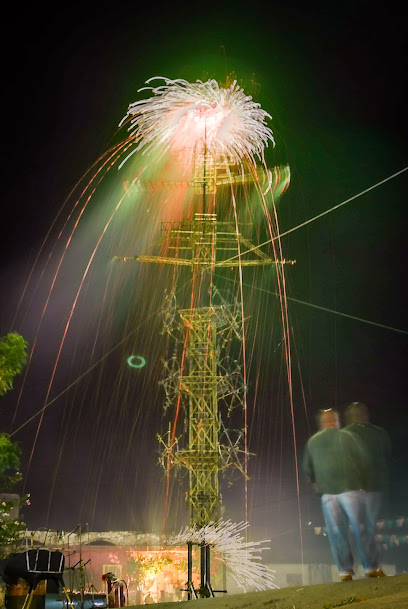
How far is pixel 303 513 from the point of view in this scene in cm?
3133

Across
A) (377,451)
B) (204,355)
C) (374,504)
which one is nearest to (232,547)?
(204,355)

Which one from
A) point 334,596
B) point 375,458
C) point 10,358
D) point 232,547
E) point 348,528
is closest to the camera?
point 334,596

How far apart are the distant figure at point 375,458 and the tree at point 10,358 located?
32.2ft

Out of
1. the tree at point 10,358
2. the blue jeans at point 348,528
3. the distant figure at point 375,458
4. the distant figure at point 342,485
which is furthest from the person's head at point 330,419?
the tree at point 10,358

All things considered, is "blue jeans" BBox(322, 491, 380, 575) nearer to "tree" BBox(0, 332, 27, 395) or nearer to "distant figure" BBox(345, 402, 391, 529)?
"distant figure" BBox(345, 402, 391, 529)

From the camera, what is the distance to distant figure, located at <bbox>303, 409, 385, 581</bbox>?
7766mm

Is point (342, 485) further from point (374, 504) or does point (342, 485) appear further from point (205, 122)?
point (205, 122)

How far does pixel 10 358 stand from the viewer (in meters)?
15.4

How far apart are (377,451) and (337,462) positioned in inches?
19.6

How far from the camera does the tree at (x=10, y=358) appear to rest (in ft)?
50.3

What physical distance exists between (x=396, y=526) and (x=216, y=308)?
16989 mm

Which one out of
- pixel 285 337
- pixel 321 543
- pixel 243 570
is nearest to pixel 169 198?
pixel 285 337

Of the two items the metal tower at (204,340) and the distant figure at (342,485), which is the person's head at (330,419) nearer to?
the distant figure at (342,485)

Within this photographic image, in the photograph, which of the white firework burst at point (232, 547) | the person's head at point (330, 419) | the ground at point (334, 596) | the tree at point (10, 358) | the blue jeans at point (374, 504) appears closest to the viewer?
the ground at point (334, 596)
